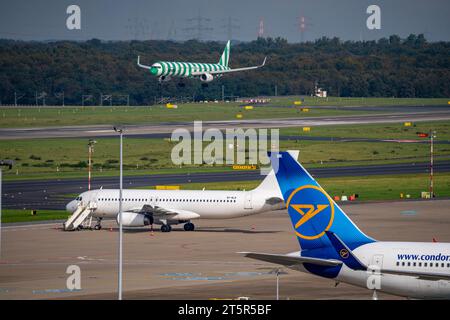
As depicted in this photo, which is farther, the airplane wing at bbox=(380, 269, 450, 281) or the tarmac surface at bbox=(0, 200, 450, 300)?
the tarmac surface at bbox=(0, 200, 450, 300)

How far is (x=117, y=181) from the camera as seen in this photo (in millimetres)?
137250

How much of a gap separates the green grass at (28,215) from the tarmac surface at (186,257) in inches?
202

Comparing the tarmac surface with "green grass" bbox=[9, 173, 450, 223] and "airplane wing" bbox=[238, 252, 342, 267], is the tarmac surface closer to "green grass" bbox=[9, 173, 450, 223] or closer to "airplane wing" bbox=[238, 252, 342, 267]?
"airplane wing" bbox=[238, 252, 342, 267]

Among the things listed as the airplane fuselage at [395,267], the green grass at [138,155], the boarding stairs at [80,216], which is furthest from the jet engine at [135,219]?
the green grass at [138,155]

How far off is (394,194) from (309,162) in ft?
134

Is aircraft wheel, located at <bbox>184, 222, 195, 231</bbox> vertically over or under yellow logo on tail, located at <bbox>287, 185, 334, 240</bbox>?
under

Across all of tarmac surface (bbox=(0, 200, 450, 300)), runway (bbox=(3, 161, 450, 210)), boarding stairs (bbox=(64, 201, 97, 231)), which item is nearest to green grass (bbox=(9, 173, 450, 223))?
runway (bbox=(3, 161, 450, 210))

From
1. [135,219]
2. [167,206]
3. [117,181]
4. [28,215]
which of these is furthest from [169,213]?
[117,181]

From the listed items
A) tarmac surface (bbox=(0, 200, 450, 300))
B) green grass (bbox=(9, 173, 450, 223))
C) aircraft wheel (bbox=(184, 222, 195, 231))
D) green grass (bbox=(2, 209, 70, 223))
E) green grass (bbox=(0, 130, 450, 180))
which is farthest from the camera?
green grass (bbox=(0, 130, 450, 180))

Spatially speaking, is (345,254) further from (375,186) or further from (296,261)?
(375,186)

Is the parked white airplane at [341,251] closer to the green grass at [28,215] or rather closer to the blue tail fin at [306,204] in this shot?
the blue tail fin at [306,204]

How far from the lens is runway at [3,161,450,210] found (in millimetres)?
118375

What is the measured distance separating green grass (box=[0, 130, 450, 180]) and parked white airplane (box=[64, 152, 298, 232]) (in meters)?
51.7
